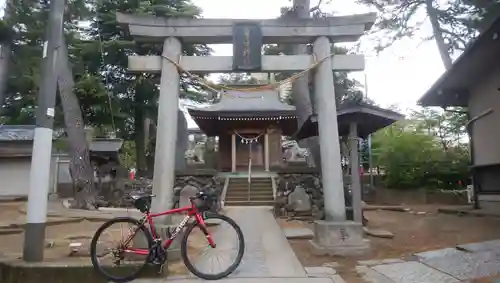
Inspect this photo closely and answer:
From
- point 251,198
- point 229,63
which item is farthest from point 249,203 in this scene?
point 229,63

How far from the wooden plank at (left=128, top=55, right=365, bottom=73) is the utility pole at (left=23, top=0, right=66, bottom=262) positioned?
197 centimetres

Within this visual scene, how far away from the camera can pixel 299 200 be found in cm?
1441

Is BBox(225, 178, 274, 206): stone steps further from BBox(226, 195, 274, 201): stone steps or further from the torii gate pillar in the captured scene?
the torii gate pillar

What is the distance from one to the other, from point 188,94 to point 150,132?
5.24 metres

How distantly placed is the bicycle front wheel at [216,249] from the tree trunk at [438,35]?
14.9 meters

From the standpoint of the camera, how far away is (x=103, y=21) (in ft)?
81.2

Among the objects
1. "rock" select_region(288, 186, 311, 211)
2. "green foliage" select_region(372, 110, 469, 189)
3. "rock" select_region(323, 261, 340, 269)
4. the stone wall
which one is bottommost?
"rock" select_region(323, 261, 340, 269)

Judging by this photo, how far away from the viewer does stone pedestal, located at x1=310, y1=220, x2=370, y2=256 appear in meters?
7.65

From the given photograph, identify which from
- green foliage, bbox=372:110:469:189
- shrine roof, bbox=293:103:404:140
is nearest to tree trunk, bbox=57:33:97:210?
shrine roof, bbox=293:103:404:140

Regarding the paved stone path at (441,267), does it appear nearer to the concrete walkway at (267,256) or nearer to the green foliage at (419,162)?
the concrete walkway at (267,256)

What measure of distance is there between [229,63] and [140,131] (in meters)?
21.1

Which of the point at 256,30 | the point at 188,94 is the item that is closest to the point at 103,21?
the point at 188,94

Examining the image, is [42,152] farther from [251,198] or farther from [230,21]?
[251,198]

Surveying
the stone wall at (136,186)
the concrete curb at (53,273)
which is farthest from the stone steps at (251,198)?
the concrete curb at (53,273)
